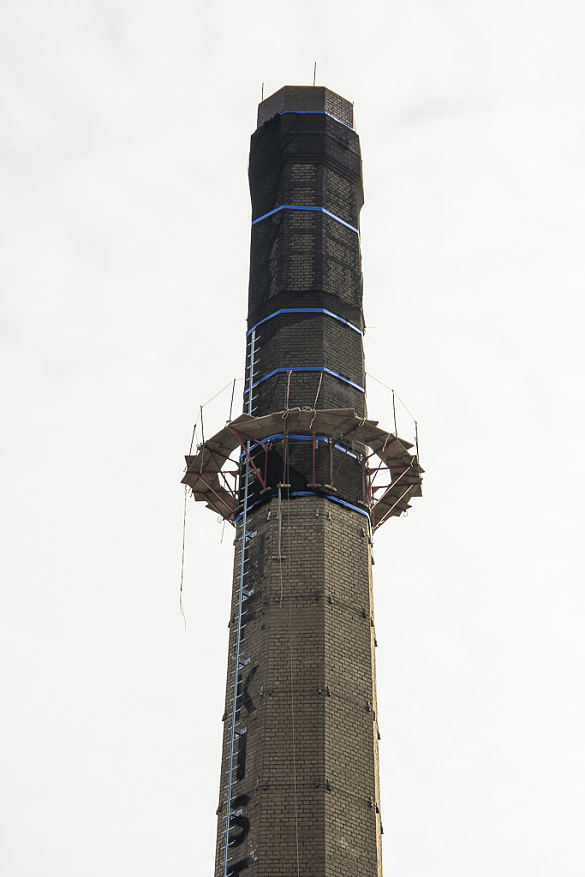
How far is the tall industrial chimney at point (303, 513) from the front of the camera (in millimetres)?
23303

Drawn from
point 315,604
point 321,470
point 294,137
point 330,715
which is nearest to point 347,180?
point 294,137

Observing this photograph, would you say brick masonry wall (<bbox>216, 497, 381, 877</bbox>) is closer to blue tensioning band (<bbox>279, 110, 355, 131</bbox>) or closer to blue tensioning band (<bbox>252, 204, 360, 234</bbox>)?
blue tensioning band (<bbox>252, 204, 360, 234</bbox>)

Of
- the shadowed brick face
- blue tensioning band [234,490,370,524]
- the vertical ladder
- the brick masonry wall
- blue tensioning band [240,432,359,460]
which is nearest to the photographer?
the brick masonry wall

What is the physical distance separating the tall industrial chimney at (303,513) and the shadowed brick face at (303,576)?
39 millimetres

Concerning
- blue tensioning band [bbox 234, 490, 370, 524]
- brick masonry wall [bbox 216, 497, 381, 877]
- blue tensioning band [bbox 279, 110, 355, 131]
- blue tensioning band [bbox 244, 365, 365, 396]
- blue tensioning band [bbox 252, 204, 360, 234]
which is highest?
blue tensioning band [bbox 279, 110, 355, 131]

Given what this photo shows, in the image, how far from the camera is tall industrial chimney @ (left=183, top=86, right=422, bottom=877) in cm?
2330

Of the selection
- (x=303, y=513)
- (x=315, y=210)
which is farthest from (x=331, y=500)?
(x=315, y=210)

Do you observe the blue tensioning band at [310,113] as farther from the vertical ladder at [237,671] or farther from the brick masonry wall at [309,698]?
the brick masonry wall at [309,698]

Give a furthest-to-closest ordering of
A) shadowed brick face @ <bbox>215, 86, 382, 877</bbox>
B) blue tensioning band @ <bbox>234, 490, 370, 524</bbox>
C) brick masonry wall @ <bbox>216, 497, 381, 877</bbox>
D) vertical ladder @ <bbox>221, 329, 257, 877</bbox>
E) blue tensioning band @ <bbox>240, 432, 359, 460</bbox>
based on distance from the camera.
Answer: blue tensioning band @ <bbox>240, 432, 359, 460</bbox>, blue tensioning band @ <bbox>234, 490, 370, 524</bbox>, vertical ladder @ <bbox>221, 329, 257, 877</bbox>, shadowed brick face @ <bbox>215, 86, 382, 877</bbox>, brick masonry wall @ <bbox>216, 497, 381, 877</bbox>

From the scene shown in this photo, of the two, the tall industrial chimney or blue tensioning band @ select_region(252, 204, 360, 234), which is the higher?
blue tensioning band @ select_region(252, 204, 360, 234)

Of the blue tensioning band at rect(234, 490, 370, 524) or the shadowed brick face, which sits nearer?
the shadowed brick face

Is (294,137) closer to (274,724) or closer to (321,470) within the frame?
(321,470)

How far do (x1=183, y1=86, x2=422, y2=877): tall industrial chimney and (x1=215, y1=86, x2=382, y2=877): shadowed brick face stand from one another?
0.13ft

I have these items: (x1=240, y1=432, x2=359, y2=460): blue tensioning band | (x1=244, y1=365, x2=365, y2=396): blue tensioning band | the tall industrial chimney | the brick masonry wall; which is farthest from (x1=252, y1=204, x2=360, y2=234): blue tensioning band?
the brick masonry wall
